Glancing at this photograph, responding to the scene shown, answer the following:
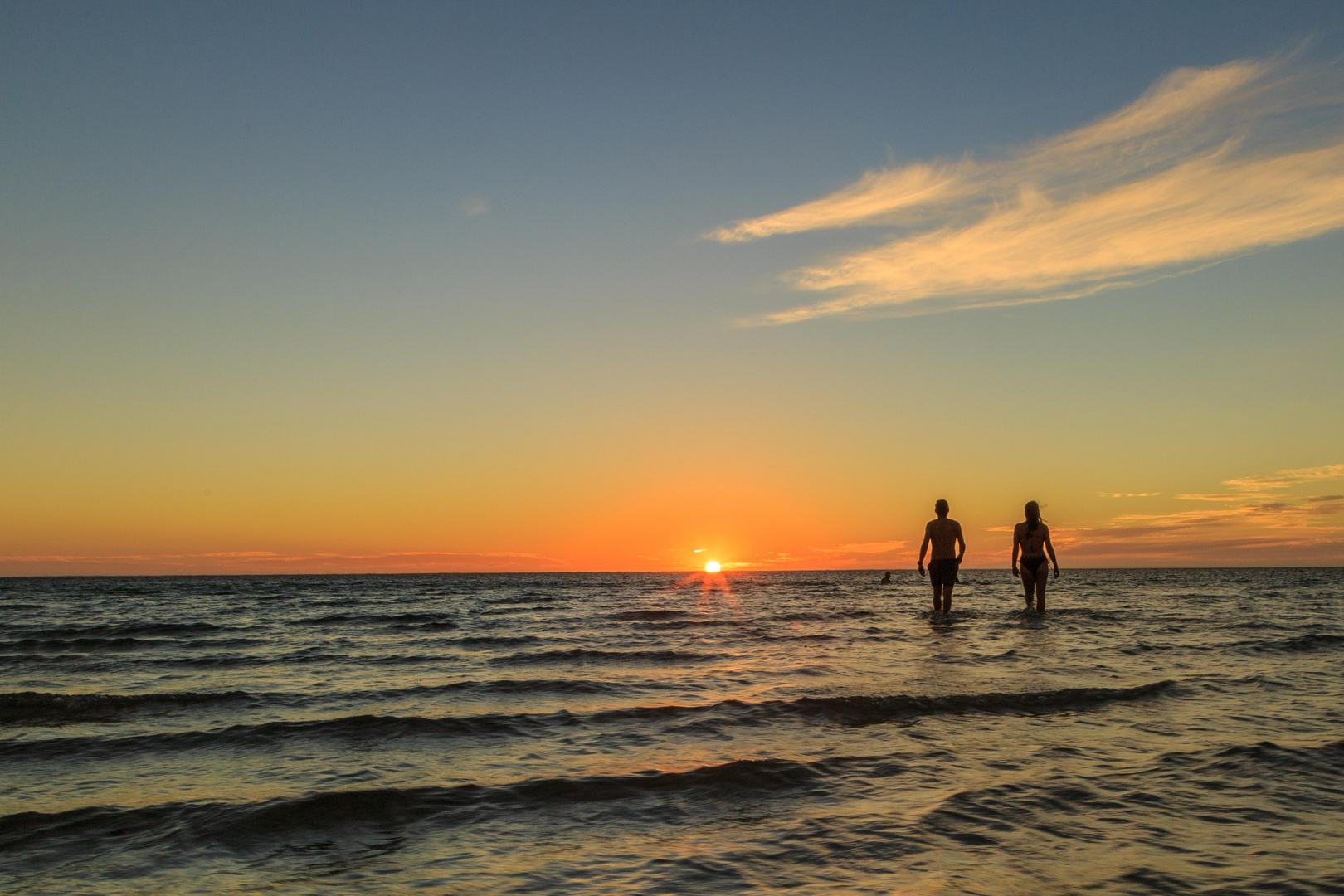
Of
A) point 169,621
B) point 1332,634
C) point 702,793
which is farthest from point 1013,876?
point 169,621

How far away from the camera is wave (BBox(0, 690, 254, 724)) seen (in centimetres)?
794

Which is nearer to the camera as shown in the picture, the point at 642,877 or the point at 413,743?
the point at 642,877

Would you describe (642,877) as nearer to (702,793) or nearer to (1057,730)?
(702,793)

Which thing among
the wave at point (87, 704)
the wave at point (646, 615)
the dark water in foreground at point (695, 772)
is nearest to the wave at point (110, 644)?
the dark water in foreground at point (695, 772)

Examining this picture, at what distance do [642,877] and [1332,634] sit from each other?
14.4 meters

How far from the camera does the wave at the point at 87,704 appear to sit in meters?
7.94

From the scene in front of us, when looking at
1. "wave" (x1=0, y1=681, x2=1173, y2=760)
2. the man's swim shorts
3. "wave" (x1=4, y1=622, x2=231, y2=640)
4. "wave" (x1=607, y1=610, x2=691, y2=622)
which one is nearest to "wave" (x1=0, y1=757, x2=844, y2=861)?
"wave" (x1=0, y1=681, x2=1173, y2=760)

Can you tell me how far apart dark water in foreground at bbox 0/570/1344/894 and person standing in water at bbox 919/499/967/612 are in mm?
4944

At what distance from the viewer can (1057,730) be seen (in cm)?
635

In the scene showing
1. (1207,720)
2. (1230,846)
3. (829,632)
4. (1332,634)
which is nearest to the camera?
(1230,846)

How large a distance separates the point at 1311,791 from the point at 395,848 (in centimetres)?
523

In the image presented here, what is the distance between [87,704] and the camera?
8609 millimetres

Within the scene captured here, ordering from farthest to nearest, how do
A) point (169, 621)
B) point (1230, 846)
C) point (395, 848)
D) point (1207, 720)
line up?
1. point (169, 621)
2. point (1207, 720)
3. point (395, 848)
4. point (1230, 846)

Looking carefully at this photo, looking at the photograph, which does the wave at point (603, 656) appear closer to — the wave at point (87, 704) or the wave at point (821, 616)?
the wave at point (87, 704)
